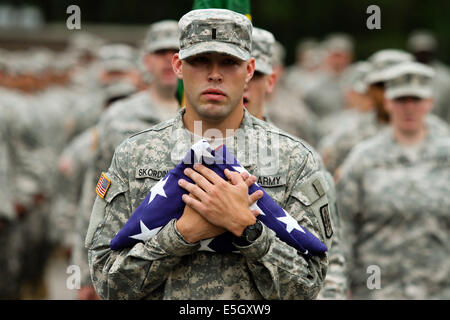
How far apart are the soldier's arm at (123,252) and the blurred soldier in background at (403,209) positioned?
3487 millimetres

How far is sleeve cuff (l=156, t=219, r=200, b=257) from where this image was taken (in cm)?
410

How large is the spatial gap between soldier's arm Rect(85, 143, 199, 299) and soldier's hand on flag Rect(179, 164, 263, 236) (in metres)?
0.15

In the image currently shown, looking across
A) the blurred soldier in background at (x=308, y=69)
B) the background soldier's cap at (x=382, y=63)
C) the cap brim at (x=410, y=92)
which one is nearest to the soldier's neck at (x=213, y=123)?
the cap brim at (x=410, y=92)

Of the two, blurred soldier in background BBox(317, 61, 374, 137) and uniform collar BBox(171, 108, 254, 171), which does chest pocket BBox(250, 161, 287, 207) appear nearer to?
uniform collar BBox(171, 108, 254, 171)

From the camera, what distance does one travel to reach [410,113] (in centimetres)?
782

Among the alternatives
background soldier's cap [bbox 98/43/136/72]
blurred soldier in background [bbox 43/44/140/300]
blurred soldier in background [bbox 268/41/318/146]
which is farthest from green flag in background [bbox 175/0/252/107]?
background soldier's cap [bbox 98/43/136/72]

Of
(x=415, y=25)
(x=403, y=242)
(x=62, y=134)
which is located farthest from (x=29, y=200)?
(x=415, y=25)

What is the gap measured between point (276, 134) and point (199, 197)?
659 mm

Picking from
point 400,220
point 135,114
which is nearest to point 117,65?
point 135,114

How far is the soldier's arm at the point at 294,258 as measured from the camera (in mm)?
4141

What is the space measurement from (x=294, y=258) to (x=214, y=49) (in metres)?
0.94

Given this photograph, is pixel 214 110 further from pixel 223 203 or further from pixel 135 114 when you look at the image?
pixel 135 114

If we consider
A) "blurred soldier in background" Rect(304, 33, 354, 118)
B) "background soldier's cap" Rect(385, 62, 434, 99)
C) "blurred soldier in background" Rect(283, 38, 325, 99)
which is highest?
"blurred soldier in background" Rect(283, 38, 325, 99)
